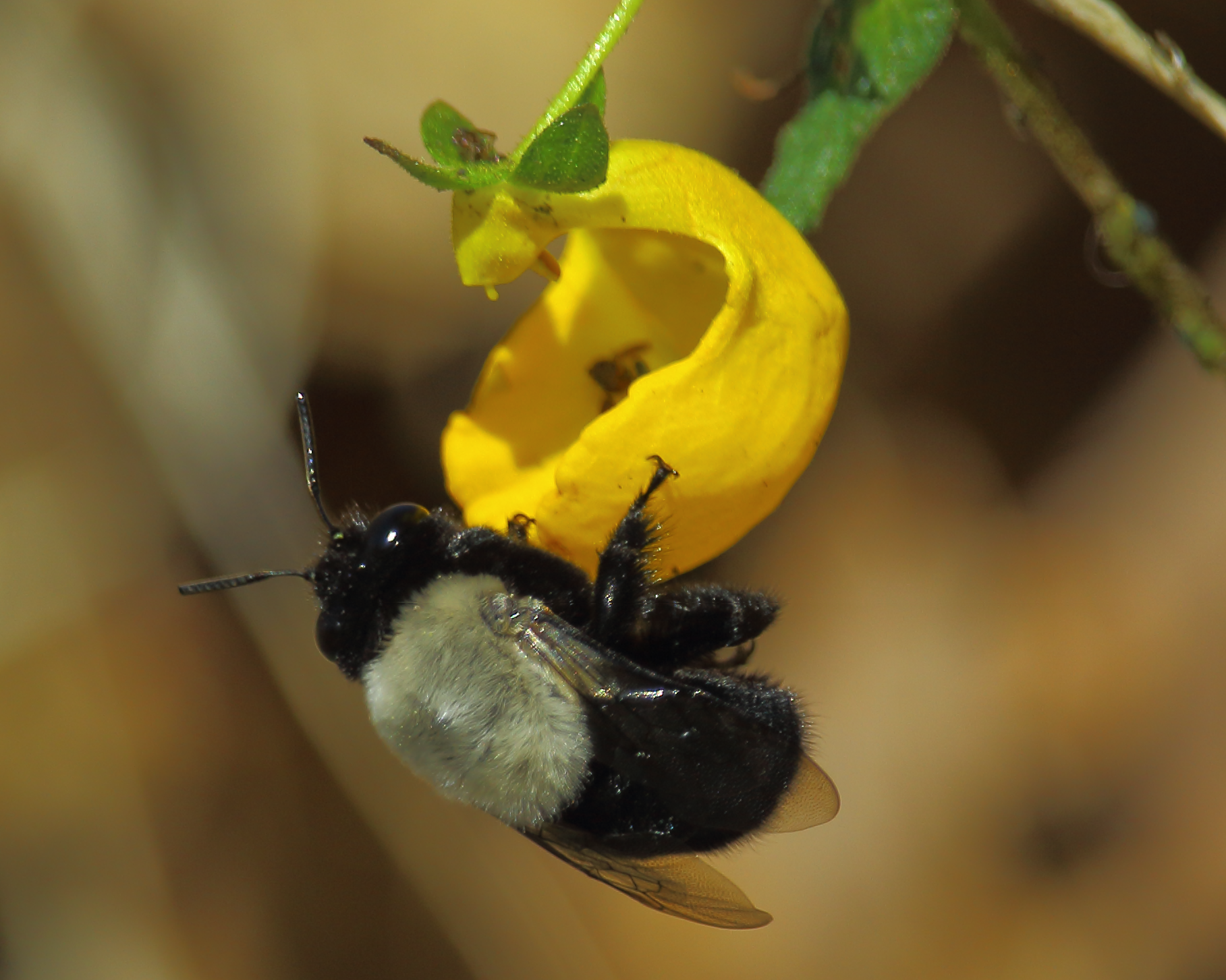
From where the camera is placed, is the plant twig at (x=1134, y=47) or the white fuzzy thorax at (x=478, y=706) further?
the plant twig at (x=1134, y=47)

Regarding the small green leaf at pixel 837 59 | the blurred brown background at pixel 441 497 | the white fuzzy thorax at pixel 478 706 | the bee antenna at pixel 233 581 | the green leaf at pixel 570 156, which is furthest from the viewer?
the blurred brown background at pixel 441 497

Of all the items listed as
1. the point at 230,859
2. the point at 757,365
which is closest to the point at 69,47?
the point at 230,859

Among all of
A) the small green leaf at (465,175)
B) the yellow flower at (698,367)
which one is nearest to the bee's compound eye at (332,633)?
the yellow flower at (698,367)

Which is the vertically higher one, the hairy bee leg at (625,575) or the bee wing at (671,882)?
the hairy bee leg at (625,575)

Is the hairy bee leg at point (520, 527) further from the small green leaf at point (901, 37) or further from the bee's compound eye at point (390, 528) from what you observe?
the small green leaf at point (901, 37)

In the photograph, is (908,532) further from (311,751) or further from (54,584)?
(54,584)

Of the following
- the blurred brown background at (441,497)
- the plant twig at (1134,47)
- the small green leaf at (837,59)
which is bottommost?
the blurred brown background at (441,497)

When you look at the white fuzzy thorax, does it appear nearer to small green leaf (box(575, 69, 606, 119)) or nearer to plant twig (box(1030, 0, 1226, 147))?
small green leaf (box(575, 69, 606, 119))

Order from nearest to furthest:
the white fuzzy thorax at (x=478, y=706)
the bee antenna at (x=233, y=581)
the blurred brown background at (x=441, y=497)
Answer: the white fuzzy thorax at (x=478, y=706), the bee antenna at (x=233, y=581), the blurred brown background at (x=441, y=497)

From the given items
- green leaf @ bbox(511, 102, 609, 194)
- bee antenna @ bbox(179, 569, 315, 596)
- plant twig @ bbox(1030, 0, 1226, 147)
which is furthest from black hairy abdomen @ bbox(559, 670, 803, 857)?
plant twig @ bbox(1030, 0, 1226, 147)
